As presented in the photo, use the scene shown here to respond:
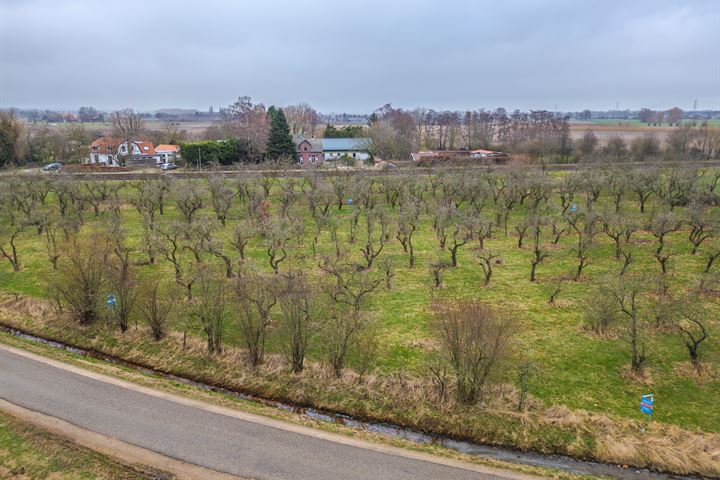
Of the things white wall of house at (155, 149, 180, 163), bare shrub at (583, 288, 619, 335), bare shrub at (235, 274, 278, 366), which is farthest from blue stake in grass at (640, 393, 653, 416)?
white wall of house at (155, 149, 180, 163)

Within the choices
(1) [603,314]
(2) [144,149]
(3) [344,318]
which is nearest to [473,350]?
(3) [344,318]

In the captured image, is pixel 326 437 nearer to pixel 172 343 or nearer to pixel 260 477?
pixel 260 477

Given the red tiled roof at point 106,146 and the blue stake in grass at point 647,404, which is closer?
the blue stake in grass at point 647,404

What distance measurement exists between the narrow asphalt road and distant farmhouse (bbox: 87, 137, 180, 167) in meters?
57.2

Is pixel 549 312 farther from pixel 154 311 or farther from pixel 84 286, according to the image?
pixel 84 286

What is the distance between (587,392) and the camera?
642 inches

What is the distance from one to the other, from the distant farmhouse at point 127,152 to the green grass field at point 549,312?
37288 millimetres

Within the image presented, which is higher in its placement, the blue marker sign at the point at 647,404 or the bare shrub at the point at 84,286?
the bare shrub at the point at 84,286

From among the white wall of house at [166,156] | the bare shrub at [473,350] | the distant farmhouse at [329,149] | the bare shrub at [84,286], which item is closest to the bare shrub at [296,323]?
the bare shrub at [473,350]

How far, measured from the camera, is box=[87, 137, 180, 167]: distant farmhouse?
228 feet

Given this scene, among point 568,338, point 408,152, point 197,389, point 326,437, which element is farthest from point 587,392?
point 408,152

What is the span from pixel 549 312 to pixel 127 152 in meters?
68.5

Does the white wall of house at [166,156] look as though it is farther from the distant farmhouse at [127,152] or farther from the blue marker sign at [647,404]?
the blue marker sign at [647,404]

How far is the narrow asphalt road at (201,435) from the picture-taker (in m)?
13.2
